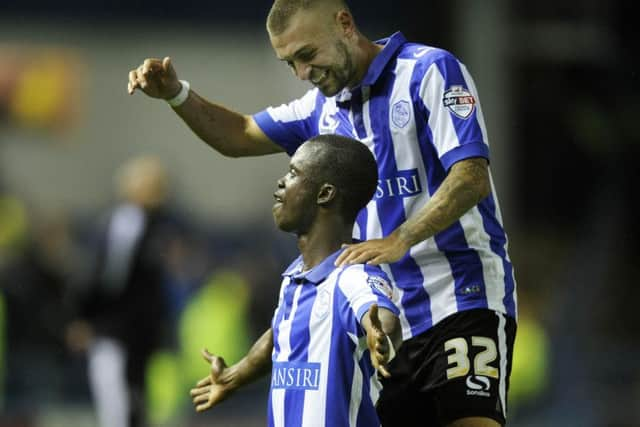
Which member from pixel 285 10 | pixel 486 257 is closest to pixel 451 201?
pixel 486 257

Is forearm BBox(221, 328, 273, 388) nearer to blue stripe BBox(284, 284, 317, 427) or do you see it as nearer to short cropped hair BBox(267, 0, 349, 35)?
blue stripe BBox(284, 284, 317, 427)

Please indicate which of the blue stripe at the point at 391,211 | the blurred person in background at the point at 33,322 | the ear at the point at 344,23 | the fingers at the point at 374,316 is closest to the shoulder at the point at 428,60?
the blue stripe at the point at 391,211

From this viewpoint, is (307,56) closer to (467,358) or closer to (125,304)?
(467,358)

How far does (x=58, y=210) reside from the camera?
57.8 ft

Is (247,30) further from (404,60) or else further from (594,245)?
(404,60)

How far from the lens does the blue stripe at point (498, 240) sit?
5.01 meters

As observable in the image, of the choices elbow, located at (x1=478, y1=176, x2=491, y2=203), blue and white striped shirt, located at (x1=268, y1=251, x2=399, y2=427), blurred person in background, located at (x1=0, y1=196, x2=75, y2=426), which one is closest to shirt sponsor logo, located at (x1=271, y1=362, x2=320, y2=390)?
blue and white striped shirt, located at (x1=268, y1=251, x2=399, y2=427)

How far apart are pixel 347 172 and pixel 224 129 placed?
1.14 meters

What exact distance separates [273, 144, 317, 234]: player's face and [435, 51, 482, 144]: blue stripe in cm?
55

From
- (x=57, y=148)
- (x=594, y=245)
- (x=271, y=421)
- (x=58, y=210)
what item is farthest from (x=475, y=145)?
(x=57, y=148)

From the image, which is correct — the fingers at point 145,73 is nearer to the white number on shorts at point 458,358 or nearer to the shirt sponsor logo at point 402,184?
the shirt sponsor logo at point 402,184

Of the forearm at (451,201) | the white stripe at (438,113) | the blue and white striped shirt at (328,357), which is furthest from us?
the white stripe at (438,113)

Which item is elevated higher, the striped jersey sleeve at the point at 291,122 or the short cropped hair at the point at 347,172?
the striped jersey sleeve at the point at 291,122

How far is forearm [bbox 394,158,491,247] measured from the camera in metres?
4.51
